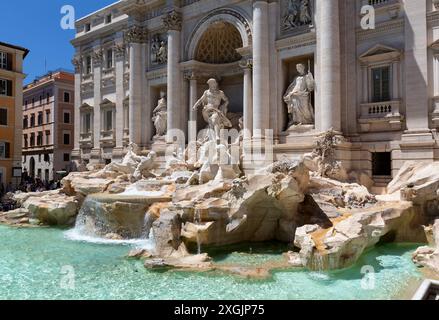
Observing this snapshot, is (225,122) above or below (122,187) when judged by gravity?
above

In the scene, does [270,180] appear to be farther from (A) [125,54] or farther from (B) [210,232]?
(A) [125,54]

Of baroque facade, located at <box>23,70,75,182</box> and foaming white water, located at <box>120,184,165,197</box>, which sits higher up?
baroque facade, located at <box>23,70,75,182</box>

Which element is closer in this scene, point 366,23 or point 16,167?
point 366,23

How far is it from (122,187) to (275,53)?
9904 mm

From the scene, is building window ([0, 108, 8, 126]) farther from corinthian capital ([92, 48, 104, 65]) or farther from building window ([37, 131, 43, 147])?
building window ([37, 131, 43, 147])

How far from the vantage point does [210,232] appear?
12.0 meters

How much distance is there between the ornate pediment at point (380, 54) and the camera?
16141 millimetres

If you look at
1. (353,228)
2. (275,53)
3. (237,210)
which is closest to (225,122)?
(275,53)

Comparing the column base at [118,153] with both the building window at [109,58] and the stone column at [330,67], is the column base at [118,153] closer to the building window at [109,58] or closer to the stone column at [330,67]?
the building window at [109,58]

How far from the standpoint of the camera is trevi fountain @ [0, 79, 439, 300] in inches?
344

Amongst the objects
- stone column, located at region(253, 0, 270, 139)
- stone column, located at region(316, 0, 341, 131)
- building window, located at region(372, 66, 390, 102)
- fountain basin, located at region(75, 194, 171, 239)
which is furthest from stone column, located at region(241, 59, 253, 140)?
fountain basin, located at region(75, 194, 171, 239)

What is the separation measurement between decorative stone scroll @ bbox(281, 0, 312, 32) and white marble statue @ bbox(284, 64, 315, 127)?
2208 millimetres

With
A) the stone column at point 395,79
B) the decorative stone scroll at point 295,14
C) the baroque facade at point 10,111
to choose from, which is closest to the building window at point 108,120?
the baroque facade at point 10,111

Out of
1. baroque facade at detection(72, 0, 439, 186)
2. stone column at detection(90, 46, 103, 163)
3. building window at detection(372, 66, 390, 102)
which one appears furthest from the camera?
stone column at detection(90, 46, 103, 163)
